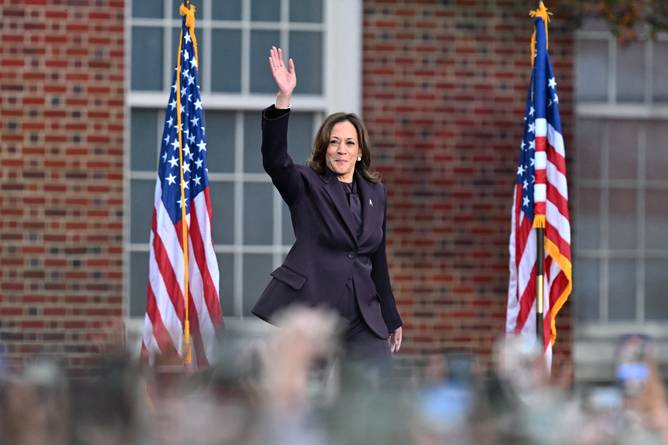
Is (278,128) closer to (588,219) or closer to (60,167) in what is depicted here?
(60,167)

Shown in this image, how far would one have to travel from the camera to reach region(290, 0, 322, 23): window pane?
30.0 feet

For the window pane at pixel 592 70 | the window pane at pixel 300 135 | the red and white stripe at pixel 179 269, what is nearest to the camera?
the red and white stripe at pixel 179 269

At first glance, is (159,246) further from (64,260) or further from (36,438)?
(36,438)

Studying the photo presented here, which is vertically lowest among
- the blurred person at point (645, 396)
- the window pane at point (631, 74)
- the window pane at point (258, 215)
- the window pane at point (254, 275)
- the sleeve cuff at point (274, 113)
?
the window pane at point (254, 275)

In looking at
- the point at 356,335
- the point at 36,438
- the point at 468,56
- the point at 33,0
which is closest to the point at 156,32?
the point at 33,0

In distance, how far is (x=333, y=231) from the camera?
19.9 ft

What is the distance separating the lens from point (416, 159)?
9.08m

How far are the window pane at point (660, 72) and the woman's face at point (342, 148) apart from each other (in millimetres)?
4046

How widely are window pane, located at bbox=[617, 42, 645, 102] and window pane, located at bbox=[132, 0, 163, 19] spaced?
10.4ft

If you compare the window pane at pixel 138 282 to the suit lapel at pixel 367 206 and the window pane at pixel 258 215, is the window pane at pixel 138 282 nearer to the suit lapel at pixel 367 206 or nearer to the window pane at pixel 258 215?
the window pane at pixel 258 215

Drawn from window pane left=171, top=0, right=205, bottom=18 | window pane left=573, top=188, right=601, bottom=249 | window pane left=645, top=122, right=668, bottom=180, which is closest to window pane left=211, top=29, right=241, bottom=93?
window pane left=171, top=0, right=205, bottom=18

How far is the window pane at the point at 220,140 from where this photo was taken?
30.0 feet

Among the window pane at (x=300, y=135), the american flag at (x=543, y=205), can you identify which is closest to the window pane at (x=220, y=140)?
the window pane at (x=300, y=135)

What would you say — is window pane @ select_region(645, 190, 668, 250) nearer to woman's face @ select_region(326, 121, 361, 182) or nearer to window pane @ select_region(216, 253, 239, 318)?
window pane @ select_region(216, 253, 239, 318)
